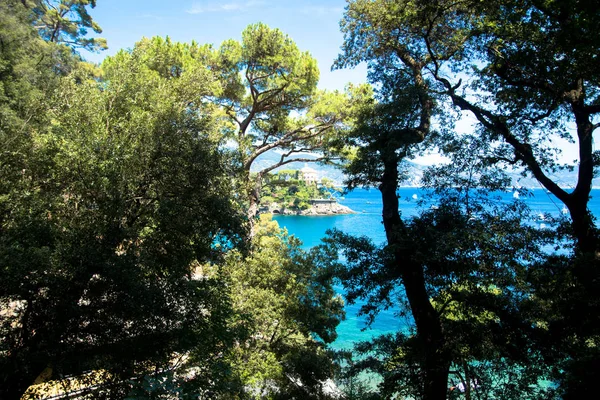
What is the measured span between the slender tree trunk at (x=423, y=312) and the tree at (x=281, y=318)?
2412 mm

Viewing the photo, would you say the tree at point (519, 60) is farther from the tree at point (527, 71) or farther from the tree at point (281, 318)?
the tree at point (281, 318)

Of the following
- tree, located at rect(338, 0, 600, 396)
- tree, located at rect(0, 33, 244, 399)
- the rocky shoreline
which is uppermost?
the rocky shoreline

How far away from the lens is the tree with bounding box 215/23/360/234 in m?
11.3

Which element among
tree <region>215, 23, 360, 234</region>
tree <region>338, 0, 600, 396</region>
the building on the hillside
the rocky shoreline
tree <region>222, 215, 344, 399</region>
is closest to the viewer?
tree <region>338, 0, 600, 396</region>

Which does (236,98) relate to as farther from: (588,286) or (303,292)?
(588,286)

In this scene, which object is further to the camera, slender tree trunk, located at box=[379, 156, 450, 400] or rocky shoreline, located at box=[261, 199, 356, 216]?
rocky shoreline, located at box=[261, 199, 356, 216]

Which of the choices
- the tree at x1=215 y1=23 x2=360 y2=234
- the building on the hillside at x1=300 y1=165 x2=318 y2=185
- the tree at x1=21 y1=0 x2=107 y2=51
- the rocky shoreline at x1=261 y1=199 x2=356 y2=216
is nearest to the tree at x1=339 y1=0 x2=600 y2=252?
the tree at x1=215 y1=23 x2=360 y2=234

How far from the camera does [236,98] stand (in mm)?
12273

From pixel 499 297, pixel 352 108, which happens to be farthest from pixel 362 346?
pixel 352 108

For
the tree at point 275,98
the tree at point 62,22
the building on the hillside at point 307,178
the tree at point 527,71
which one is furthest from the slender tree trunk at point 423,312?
the tree at point 62,22

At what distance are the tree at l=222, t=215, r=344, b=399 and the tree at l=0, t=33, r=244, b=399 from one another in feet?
6.40

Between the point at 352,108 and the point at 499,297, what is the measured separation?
8.29 metres

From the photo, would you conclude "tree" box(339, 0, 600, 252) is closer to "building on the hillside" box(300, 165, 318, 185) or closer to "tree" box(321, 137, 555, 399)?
"tree" box(321, 137, 555, 399)

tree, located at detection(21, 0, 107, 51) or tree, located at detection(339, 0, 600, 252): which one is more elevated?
tree, located at detection(21, 0, 107, 51)
